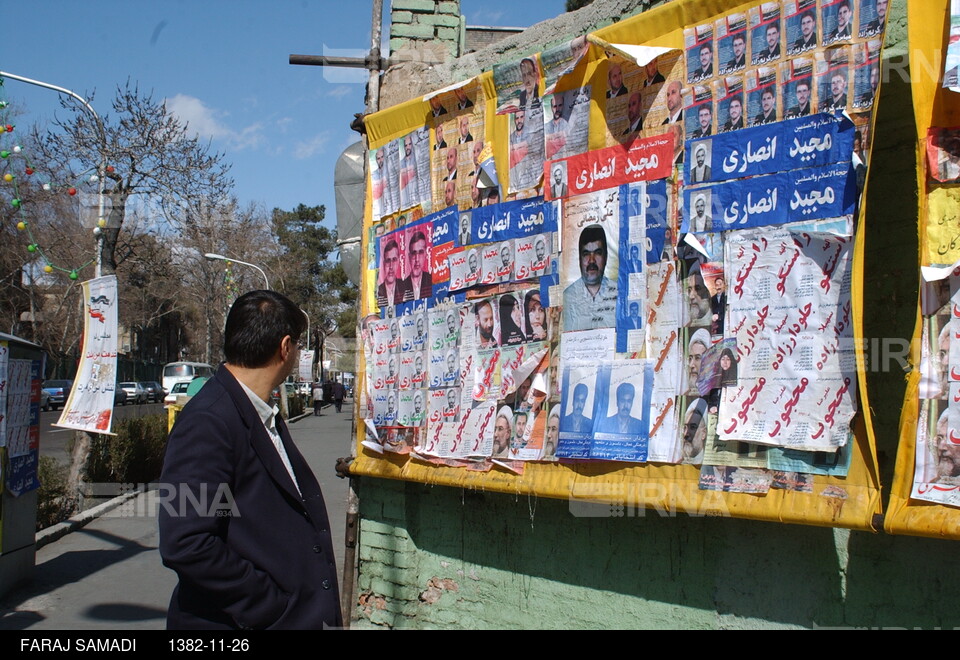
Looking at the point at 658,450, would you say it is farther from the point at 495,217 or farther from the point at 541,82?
the point at 541,82

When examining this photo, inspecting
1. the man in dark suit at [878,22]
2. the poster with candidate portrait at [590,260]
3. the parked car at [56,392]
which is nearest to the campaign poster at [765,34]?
the man in dark suit at [878,22]

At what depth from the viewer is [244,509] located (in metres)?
2.48

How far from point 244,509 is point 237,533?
8cm

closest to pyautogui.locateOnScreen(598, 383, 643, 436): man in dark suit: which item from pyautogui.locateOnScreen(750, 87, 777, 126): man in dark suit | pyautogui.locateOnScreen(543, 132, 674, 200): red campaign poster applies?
pyautogui.locateOnScreen(543, 132, 674, 200): red campaign poster

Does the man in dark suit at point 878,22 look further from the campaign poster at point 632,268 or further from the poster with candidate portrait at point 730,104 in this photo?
the campaign poster at point 632,268

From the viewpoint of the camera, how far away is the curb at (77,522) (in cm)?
909

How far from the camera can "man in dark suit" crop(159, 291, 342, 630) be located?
2.32m

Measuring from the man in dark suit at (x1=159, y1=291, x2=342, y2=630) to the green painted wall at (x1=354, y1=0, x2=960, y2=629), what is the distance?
1.56m

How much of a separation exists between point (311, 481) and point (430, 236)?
231 cm

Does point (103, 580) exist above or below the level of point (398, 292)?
below

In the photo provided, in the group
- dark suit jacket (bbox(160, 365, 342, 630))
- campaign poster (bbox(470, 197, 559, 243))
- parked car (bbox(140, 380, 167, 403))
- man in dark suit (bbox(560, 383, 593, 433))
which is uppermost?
campaign poster (bbox(470, 197, 559, 243))

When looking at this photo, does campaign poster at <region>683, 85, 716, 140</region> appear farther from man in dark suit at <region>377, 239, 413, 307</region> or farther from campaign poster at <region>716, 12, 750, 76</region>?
man in dark suit at <region>377, 239, 413, 307</region>

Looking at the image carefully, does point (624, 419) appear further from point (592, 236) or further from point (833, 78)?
point (833, 78)

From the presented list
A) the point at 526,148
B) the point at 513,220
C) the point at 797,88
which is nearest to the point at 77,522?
the point at 513,220
